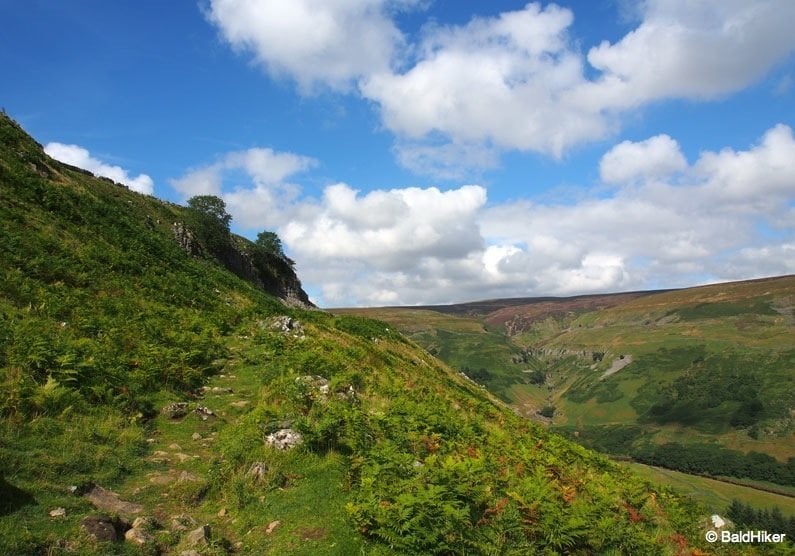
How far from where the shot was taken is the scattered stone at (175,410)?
1378 cm

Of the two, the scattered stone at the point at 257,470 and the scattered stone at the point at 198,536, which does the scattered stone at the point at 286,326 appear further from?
the scattered stone at the point at 198,536

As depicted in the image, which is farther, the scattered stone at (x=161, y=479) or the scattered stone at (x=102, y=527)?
the scattered stone at (x=161, y=479)

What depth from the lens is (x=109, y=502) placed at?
9.25m

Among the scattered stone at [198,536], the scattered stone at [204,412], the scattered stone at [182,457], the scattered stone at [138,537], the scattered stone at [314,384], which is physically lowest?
the scattered stone at [198,536]

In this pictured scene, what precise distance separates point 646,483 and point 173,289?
24.8 metres

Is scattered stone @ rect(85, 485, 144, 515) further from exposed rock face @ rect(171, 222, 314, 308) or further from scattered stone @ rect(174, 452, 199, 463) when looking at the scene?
exposed rock face @ rect(171, 222, 314, 308)

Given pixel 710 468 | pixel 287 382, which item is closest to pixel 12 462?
pixel 287 382

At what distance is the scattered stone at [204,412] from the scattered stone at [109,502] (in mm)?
4438

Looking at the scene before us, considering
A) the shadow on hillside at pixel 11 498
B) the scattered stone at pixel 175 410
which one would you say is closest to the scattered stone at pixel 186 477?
the shadow on hillside at pixel 11 498

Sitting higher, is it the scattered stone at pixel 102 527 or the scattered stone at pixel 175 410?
the scattered stone at pixel 175 410

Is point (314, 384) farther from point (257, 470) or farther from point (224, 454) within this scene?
point (257, 470)

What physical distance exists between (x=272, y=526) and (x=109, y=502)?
3257 mm

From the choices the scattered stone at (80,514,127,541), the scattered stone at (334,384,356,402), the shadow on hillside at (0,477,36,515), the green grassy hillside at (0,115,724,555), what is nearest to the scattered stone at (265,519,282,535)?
the green grassy hillside at (0,115,724,555)

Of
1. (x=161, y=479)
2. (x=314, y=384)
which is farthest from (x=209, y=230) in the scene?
(x=161, y=479)
